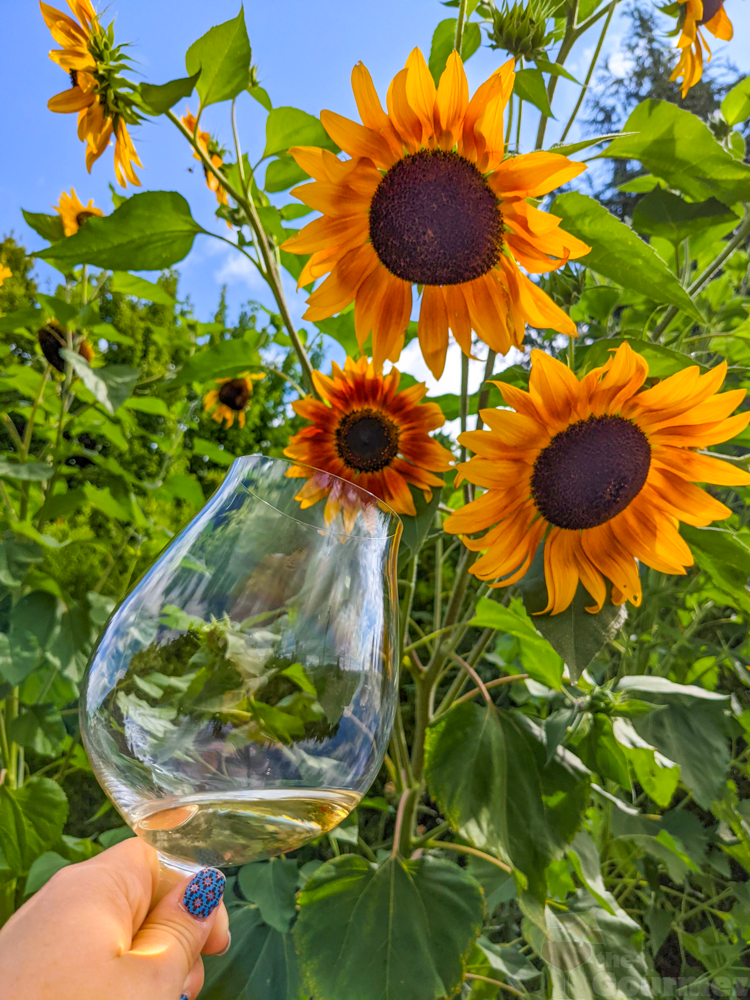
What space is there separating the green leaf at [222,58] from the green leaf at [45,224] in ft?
1.66

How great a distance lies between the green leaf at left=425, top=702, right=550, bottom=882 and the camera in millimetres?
569

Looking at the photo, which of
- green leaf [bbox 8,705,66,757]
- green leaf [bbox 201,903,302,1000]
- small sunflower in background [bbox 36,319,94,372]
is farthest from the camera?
small sunflower in background [bbox 36,319,94,372]

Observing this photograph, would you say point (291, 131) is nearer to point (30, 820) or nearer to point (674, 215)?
point (674, 215)

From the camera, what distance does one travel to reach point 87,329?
3.65ft

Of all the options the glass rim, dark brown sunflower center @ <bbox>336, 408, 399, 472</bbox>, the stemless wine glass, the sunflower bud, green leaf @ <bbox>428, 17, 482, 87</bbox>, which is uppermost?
green leaf @ <bbox>428, 17, 482, 87</bbox>

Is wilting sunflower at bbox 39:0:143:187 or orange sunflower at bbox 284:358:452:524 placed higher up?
wilting sunflower at bbox 39:0:143:187

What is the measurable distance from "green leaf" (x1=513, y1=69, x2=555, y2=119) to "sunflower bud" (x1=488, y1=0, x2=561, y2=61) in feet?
0.11

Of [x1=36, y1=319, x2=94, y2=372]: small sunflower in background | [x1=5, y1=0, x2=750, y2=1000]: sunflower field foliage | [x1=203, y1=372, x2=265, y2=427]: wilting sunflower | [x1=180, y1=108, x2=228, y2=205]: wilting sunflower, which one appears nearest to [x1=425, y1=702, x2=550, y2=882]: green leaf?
[x1=5, y1=0, x2=750, y2=1000]: sunflower field foliage

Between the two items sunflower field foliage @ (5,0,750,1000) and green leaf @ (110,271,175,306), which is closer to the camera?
sunflower field foliage @ (5,0,750,1000)

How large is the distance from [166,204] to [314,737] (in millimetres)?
448

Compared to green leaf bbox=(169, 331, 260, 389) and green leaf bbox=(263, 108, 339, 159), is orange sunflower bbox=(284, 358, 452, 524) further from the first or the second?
green leaf bbox=(263, 108, 339, 159)

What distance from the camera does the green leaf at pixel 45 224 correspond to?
38.9 inches

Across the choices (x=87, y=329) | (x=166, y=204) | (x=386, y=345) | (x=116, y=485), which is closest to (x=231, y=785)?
(x=386, y=345)

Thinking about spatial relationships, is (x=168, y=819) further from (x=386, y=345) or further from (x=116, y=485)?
(x=116, y=485)
